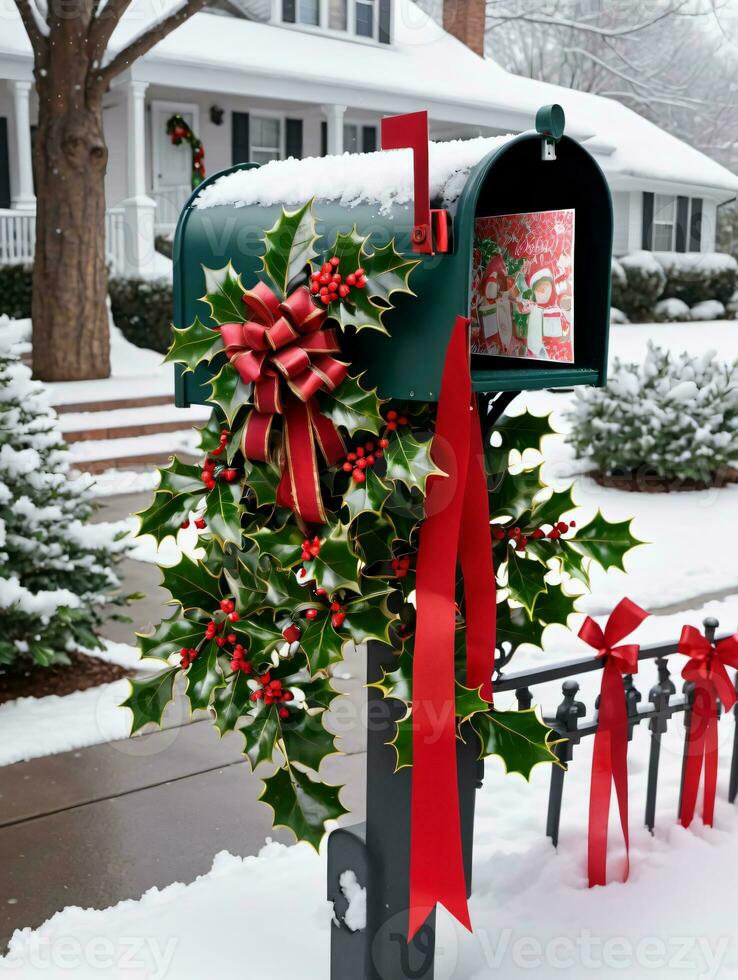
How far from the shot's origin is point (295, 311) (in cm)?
191

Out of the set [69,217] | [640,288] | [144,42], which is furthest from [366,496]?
[640,288]

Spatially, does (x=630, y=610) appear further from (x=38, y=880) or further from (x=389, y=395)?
(x=38, y=880)

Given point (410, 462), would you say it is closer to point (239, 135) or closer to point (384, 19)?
point (239, 135)

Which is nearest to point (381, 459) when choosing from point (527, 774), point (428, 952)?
point (527, 774)

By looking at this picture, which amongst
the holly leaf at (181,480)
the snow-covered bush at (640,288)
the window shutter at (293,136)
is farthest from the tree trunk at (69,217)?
the snow-covered bush at (640,288)

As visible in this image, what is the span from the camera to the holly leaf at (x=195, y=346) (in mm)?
2082

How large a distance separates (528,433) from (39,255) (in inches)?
427

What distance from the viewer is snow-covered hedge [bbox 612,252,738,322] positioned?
23125 millimetres

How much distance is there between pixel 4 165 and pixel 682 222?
61.0 feet

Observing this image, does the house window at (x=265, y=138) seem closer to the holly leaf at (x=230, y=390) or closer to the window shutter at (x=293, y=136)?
the window shutter at (x=293, y=136)

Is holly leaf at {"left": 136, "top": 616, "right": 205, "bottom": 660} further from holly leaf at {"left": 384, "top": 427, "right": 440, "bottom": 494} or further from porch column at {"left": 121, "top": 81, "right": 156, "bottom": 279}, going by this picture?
porch column at {"left": 121, "top": 81, "right": 156, "bottom": 279}

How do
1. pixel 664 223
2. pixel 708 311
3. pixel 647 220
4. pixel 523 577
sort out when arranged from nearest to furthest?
pixel 523 577 < pixel 708 311 < pixel 647 220 < pixel 664 223

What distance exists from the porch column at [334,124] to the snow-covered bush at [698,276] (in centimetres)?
959

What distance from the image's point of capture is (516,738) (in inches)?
80.7
